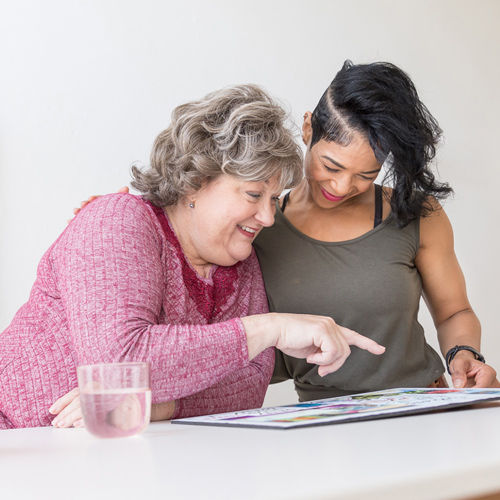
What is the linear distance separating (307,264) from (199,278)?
398mm

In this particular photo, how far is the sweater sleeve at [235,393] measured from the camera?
1.27 meters

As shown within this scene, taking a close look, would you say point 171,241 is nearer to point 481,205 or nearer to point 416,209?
point 416,209

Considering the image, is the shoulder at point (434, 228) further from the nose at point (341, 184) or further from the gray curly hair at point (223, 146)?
the gray curly hair at point (223, 146)

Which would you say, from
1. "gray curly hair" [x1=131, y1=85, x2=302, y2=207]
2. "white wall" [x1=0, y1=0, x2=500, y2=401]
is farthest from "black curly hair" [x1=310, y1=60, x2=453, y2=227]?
"white wall" [x1=0, y1=0, x2=500, y2=401]

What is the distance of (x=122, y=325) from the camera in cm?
106

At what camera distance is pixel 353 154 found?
157 cm

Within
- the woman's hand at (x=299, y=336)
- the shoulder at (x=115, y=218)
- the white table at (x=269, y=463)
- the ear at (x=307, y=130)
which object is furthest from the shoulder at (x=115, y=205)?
the ear at (x=307, y=130)

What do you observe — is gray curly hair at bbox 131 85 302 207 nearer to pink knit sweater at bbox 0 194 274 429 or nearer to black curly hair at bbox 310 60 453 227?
pink knit sweater at bbox 0 194 274 429

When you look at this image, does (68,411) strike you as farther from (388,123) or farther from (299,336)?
(388,123)

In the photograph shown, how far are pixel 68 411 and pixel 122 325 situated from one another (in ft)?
0.50

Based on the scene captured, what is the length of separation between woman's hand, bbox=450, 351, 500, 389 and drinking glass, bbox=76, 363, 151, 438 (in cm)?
87

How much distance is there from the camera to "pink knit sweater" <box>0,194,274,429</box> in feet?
3.51

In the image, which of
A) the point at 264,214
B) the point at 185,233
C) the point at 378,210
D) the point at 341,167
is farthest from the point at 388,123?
the point at 185,233

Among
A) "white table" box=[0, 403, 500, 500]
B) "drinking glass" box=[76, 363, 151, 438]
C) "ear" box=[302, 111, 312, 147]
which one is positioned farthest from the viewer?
"ear" box=[302, 111, 312, 147]
